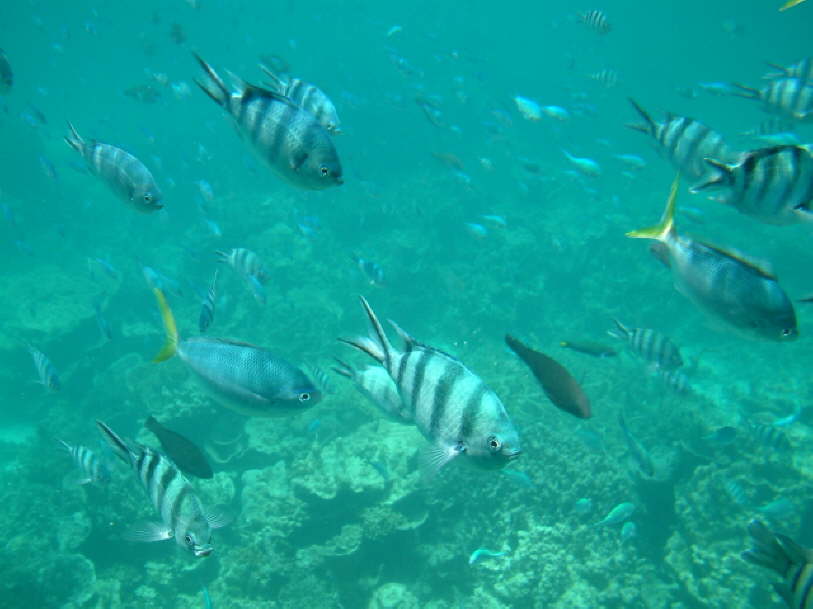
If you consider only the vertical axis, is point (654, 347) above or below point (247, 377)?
below

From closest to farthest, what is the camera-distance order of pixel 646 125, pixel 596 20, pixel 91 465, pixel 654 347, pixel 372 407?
1. pixel 646 125
2. pixel 91 465
3. pixel 654 347
4. pixel 372 407
5. pixel 596 20

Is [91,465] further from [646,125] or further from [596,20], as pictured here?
[596,20]

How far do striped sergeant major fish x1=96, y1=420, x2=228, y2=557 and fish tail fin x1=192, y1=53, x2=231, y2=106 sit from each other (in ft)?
7.06

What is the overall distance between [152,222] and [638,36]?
288 ft

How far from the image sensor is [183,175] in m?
30.6

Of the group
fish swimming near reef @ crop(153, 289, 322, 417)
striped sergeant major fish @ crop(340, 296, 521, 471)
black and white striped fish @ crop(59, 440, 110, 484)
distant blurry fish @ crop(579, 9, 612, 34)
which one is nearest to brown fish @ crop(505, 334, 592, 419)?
striped sergeant major fish @ crop(340, 296, 521, 471)

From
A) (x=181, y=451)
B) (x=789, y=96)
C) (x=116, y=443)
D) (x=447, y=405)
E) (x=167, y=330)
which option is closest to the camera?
(x=447, y=405)

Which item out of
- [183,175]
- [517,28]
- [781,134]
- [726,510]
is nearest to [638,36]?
[517,28]

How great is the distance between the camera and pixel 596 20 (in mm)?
10609

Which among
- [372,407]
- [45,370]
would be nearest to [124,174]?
[45,370]

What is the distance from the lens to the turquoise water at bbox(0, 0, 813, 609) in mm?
6727

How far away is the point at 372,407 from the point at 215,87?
862 cm

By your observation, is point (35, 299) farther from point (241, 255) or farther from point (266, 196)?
point (241, 255)

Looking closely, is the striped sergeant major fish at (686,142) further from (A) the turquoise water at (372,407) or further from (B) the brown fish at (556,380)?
(B) the brown fish at (556,380)
